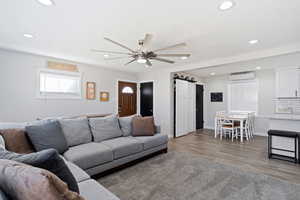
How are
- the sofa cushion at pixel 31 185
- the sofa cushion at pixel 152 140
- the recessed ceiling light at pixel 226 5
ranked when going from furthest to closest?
the sofa cushion at pixel 152 140, the recessed ceiling light at pixel 226 5, the sofa cushion at pixel 31 185

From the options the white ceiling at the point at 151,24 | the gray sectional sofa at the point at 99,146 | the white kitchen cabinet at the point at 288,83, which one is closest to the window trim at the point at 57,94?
the white ceiling at the point at 151,24

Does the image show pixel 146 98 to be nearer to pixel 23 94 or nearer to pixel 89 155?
pixel 23 94

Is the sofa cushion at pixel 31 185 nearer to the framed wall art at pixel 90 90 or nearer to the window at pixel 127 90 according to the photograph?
the framed wall art at pixel 90 90

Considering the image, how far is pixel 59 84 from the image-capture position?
13.8 feet

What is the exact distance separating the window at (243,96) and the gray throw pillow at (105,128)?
5.14m

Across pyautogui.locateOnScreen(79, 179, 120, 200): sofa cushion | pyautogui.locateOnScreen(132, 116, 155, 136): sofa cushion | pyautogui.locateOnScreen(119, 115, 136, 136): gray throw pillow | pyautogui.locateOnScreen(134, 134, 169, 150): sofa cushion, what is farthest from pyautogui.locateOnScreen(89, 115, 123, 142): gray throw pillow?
pyautogui.locateOnScreen(79, 179, 120, 200): sofa cushion

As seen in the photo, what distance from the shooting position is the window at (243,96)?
19.1 feet

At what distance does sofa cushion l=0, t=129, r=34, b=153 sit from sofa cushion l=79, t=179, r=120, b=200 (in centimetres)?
121

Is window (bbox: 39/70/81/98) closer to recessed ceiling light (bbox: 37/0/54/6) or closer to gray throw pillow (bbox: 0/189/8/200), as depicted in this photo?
recessed ceiling light (bbox: 37/0/54/6)

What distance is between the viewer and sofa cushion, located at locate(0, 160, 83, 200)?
661 millimetres

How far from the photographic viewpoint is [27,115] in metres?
3.71

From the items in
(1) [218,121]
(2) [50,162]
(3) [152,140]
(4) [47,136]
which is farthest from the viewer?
(1) [218,121]

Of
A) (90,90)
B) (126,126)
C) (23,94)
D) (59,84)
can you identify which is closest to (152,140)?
(126,126)

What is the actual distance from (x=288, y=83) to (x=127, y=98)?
4.89 meters
